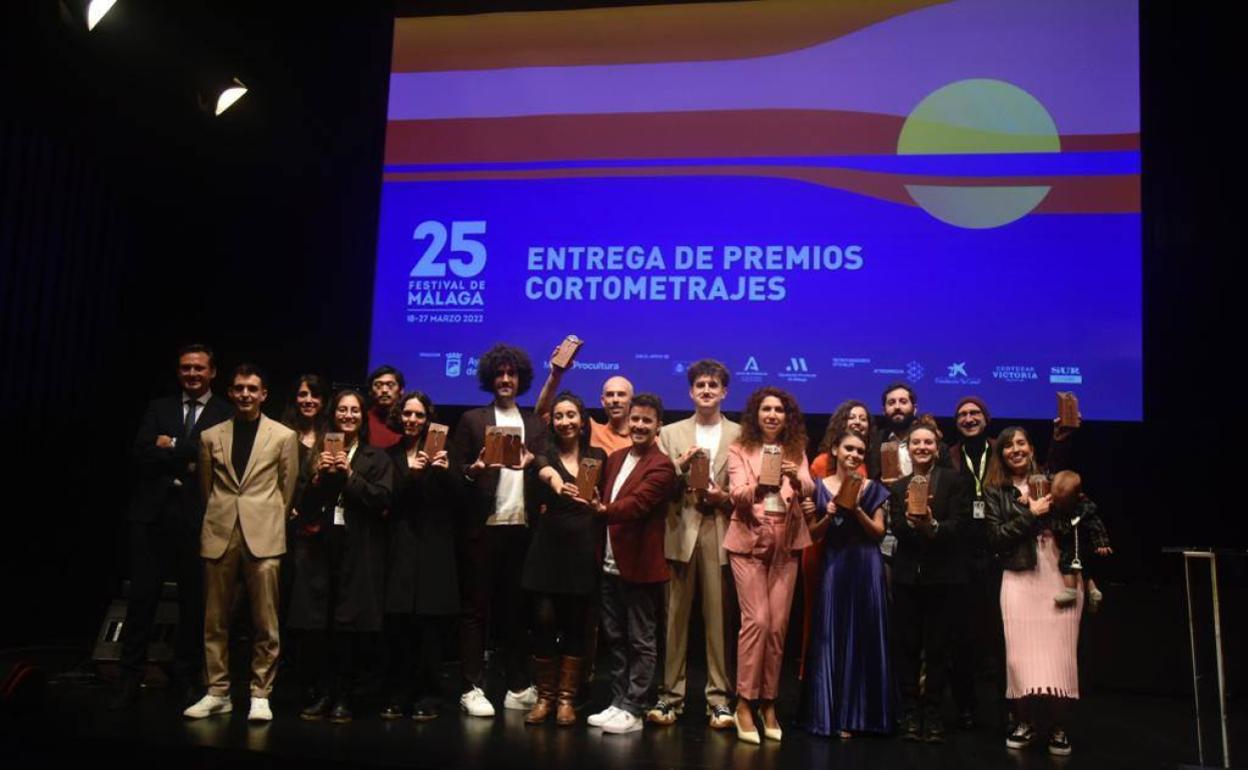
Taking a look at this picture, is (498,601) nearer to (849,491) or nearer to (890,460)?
(849,491)

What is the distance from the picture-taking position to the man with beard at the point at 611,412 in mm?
4789

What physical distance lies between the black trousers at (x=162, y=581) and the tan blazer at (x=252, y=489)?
409mm

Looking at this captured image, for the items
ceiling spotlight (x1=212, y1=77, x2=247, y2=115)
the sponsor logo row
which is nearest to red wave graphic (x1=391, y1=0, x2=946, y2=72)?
ceiling spotlight (x1=212, y1=77, x2=247, y2=115)

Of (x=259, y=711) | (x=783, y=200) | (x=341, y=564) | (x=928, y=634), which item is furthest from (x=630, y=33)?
(x=259, y=711)

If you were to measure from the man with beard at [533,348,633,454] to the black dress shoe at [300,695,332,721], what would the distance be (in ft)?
5.21

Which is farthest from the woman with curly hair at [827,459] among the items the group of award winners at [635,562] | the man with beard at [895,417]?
the group of award winners at [635,562]

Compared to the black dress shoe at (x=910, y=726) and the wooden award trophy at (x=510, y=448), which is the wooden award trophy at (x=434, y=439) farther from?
the black dress shoe at (x=910, y=726)

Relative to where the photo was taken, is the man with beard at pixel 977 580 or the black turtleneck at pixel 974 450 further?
the black turtleneck at pixel 974 450

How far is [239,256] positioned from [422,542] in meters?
3.55

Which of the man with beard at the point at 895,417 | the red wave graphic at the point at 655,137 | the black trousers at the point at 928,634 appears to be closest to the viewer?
the black trousers at the point at 928,634

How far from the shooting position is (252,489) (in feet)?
14.1

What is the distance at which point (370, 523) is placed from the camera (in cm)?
431

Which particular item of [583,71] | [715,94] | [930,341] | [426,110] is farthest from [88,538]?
[930,341]

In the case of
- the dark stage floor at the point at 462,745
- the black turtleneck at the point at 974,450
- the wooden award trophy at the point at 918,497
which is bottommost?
the dark stage floor at the point at 462,745
